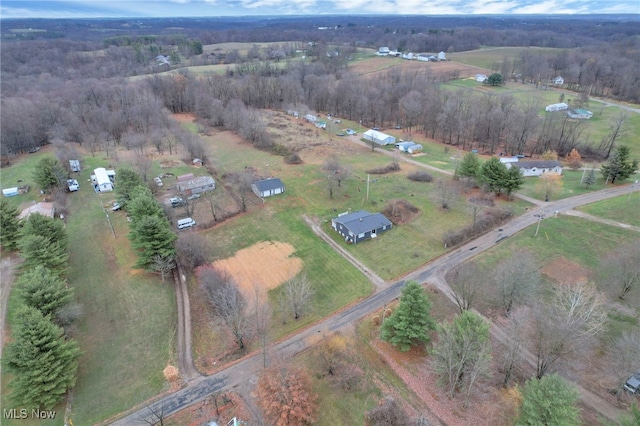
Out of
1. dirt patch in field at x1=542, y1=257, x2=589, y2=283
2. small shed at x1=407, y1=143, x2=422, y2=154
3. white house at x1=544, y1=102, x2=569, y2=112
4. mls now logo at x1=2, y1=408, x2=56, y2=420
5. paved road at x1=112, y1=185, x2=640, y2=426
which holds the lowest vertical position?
small shed at x1=407, y1=143, x2=422, y2=154

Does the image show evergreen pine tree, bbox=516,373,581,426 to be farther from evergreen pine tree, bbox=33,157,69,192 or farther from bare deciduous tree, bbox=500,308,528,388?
evergreen pine tree, bbox=33,157,69,192

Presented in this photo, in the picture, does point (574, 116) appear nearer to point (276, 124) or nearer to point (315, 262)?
point (276, 124)

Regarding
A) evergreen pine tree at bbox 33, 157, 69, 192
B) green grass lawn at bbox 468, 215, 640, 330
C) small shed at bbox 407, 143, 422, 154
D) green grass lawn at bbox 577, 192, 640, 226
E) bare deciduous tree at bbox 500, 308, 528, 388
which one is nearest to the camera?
bare deciduous tree at bbox 500, 308, 528, 388

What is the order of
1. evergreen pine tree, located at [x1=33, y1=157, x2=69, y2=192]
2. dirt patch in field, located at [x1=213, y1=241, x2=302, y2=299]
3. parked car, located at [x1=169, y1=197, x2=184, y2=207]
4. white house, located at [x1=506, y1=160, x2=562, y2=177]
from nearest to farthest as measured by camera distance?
dirt patch in field, located at [x1=213, y1=241, x2=302, y2=299] < parked car, located at [x1=169, y1=197, x2=184, y2=207] < evergreen pine tree, located at [x1=33, y1=157, x2=69, y2=192] < white house, located at [x1=506, y1=160, x2=562, y2=177]

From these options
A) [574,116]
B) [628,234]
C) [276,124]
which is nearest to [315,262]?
[628,234]

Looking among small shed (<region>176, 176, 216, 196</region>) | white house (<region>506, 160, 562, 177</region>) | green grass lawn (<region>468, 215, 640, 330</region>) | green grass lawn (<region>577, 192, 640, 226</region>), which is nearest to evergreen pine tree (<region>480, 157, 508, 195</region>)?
green grass lawn (<region>468, 215, 640, 330</region>)

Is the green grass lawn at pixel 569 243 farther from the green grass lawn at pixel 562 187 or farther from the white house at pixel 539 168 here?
the white house at pixel 539 168

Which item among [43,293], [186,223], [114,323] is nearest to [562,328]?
[114,323]
